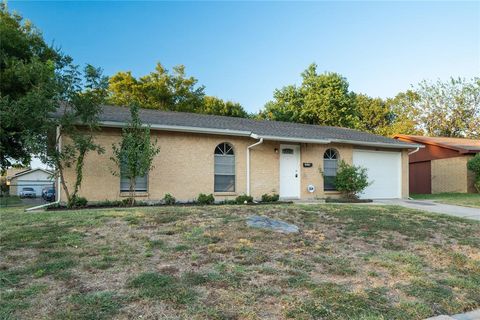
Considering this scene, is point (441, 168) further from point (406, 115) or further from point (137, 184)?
point (137, 184)

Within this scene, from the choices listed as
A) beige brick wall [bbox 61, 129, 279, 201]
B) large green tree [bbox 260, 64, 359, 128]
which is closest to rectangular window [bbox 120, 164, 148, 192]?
beige brick wall [bbox 61, 129, 279, 201]

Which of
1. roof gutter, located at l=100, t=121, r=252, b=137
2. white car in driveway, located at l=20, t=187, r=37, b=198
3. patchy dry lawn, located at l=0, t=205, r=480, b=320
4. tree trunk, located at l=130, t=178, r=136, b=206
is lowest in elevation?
white car in driveway, located at l=20, t=187, r=37, b=198

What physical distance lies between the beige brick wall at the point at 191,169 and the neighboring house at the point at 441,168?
35.9 ft

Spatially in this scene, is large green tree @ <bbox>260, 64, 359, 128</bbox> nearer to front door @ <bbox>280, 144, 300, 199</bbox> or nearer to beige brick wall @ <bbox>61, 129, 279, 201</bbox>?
front door @ <bbox>280, 144, 300, 199</bbox>

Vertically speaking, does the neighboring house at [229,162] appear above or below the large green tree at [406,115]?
below

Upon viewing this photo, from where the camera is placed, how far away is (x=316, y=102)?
30125 mm

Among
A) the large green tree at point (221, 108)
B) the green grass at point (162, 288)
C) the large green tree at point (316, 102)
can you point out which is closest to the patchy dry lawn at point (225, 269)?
the green grass at point (162, 288)

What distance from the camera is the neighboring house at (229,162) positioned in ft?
37.4

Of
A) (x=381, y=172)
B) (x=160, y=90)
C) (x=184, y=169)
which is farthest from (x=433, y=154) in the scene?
(x=160, y=90)

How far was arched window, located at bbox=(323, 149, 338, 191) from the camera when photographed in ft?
48.5

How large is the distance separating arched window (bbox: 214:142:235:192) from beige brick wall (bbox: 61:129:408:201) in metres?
0.20

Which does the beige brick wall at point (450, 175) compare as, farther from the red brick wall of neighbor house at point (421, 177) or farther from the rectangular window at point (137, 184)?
the rectangular window at point (137, 184)

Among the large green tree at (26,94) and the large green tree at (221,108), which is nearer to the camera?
the large green tree at (26,94)

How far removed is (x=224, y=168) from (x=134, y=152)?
368 cm
